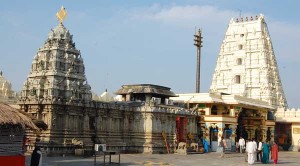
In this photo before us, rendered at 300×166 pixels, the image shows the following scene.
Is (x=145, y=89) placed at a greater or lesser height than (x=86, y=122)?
greater

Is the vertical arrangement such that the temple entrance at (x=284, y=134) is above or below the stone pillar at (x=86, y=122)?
below

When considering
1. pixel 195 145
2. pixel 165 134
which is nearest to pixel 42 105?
pixel 165 134

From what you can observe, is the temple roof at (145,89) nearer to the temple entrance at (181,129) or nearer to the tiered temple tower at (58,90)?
the temple entrance at (181,129)

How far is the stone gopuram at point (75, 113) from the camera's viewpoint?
1298 inches

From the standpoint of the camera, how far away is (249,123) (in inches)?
2231

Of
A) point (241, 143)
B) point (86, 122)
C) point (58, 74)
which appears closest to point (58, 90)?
point (58, 74)

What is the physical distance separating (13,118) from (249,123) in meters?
42.6

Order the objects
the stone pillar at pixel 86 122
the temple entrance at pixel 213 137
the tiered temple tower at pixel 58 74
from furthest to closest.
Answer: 1. the temple entrance at pixel 213 137
2. the stone pillar at pixel 86 122
3. the tiered temple tower at pixel 58 74

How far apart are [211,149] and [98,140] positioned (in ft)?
56.0

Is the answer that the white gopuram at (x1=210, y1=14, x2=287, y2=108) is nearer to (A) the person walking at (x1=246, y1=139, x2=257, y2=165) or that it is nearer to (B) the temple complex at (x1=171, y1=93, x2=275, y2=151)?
(B) the temple complex at (x1=171, y1=93, x2=275, y2=151)

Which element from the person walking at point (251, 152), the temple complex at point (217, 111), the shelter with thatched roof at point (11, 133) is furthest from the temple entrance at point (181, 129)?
the shelter with thatched roof at point (11, 133)

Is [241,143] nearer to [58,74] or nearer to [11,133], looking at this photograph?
[58,74]

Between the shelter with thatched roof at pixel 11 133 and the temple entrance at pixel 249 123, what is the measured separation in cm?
4073

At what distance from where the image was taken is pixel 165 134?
4191 centimetres
